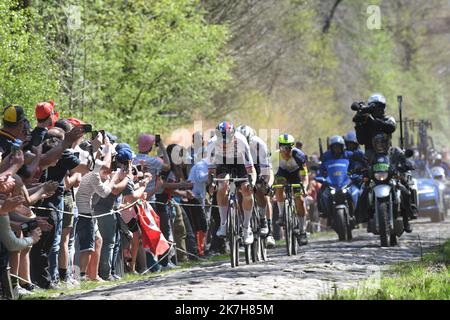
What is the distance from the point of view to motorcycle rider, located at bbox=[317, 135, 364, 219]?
2338 cm

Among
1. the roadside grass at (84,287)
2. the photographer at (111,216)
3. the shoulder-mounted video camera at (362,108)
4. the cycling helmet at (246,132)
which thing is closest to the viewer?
the roadside grass at (84,287)

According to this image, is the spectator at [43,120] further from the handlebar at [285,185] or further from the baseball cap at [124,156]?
the handlebar at [285,185]

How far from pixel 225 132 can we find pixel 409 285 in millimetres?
4452

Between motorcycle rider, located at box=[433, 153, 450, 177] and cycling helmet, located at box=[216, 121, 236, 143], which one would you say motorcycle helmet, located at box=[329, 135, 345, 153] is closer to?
cycling helmet, located at box=[216, 121, 236, 143]

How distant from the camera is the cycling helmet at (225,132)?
1641cm

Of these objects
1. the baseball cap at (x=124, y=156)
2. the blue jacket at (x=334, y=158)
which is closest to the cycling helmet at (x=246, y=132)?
the baseball cap at (x=124, y=156)

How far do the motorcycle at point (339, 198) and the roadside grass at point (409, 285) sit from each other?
577 cm

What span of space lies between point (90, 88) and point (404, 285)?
47.1 feet

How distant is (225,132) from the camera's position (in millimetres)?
16438

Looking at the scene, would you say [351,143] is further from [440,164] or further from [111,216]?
[440,164]

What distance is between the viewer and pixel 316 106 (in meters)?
57.2

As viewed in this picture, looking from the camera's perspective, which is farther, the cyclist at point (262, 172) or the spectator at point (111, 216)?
the cyclist at point (262, 172)

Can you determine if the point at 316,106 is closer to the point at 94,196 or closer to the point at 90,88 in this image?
the point at 90,88
